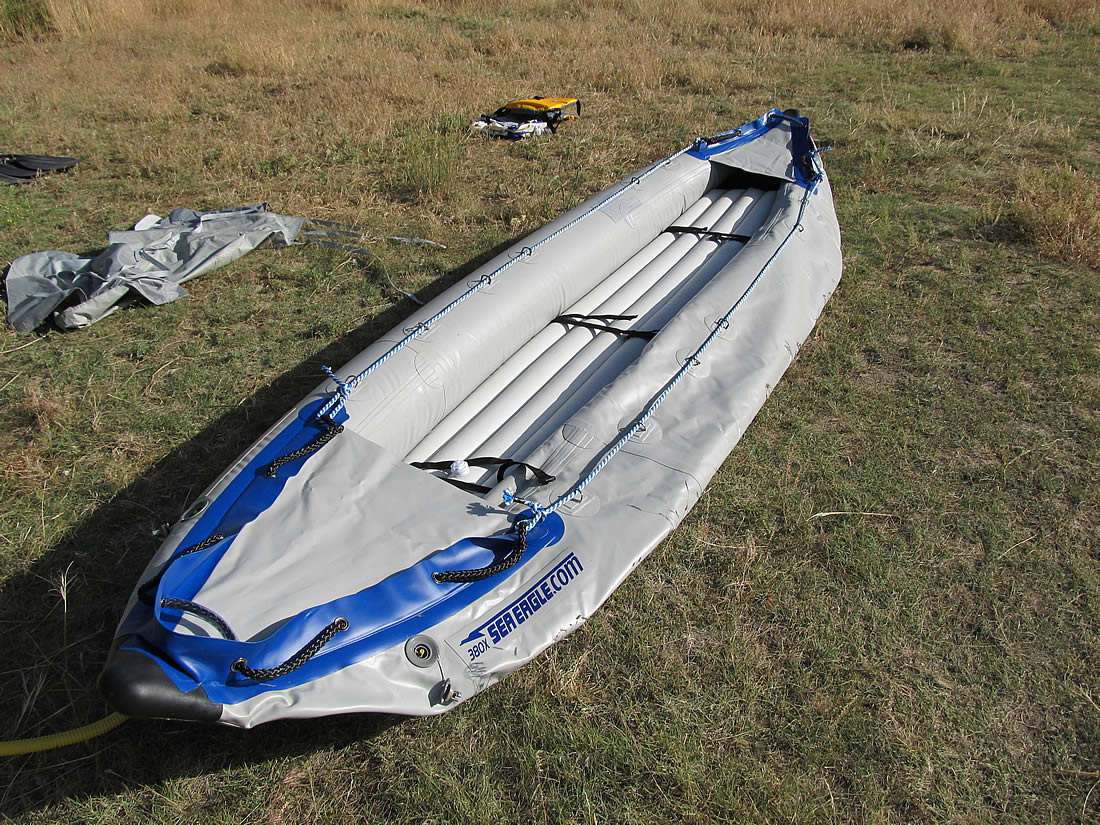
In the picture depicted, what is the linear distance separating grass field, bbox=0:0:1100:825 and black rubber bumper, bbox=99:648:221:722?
19.6 inches

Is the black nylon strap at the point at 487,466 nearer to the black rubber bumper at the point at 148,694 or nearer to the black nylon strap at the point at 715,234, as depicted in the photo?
the black rubber bumper at the point at 148,694

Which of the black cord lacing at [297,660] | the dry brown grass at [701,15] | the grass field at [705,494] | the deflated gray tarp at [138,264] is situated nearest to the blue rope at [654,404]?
the grass field at [705,494]

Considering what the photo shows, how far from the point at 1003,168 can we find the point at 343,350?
16.5ft

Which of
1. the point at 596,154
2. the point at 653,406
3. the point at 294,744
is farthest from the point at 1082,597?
the point at 596,154

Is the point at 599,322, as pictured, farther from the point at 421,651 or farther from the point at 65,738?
the point at 65,738

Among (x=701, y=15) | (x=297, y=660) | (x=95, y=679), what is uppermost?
(x=701, y=15)

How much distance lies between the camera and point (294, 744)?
6.81 feet

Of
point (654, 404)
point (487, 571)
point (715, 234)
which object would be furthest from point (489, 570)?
point (715, 234)

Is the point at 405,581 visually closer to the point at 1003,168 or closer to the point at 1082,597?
the point at 1082,597

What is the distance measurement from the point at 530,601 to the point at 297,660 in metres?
0.62

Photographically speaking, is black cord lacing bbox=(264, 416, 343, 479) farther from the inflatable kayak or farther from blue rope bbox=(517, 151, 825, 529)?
Result: blue rope bbox=(517, 151, 825, 529)

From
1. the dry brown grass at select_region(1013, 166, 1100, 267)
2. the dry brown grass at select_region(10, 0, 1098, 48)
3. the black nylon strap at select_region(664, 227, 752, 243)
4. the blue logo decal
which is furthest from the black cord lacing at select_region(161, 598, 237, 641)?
the dry brown grass at select_region(10, 0, 1098, 48)

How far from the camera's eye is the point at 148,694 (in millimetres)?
1607

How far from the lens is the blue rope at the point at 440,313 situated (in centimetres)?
248
